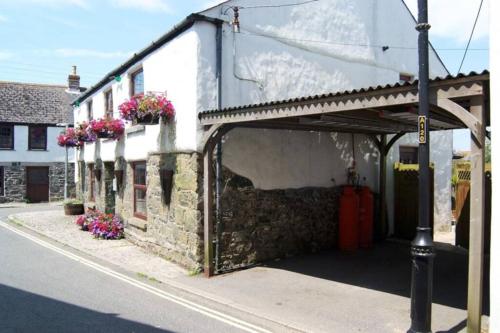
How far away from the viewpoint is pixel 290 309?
646cm

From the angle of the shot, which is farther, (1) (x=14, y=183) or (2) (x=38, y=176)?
(2) (x=38, y=176)

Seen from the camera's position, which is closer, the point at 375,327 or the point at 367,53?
the point at 375,327

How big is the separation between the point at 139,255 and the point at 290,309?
16.9 feet

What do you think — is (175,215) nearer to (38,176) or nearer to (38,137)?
(38,176)

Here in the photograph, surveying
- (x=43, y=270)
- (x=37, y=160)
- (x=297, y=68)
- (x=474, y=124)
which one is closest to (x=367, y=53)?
(x=297, y=68)

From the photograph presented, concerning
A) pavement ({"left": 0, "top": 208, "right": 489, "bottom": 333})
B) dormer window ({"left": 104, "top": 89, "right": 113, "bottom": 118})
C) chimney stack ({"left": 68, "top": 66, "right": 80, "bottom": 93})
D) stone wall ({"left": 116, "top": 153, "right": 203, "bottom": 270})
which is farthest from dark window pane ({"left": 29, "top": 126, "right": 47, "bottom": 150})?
pavement ({"left": 0, "top": 208, "right": 489, "bottom": 333})

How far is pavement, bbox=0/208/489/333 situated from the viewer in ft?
19.5

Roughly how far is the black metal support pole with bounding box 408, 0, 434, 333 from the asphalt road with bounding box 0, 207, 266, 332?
2.22 meters

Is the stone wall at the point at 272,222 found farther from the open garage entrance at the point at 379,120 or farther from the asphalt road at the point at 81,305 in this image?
the asphalt road at the point at 81,305

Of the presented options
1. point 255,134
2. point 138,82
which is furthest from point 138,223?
point 255,134

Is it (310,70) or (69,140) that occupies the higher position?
(310,70)

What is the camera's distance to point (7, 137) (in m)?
27.4

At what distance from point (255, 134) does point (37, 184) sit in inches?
929

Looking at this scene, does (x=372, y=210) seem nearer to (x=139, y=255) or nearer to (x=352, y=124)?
(x=352, y=124)
